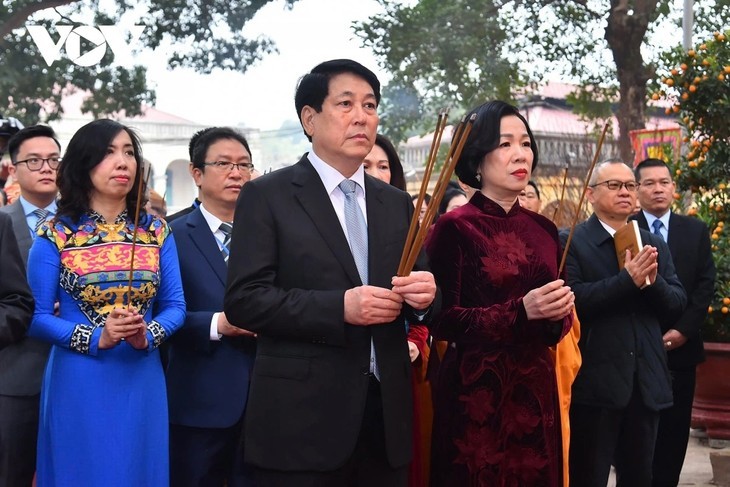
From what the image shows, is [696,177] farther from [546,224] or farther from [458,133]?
[458,133]

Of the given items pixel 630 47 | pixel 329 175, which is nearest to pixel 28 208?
pixel 329 175

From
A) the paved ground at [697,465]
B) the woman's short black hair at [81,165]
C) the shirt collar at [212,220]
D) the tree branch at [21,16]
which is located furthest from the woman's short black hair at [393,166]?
→ the tree branch at [21,16]

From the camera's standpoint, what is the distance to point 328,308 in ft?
8.55

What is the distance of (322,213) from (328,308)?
1.00 feet

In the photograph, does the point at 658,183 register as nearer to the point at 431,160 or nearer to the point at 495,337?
the point at 495,337

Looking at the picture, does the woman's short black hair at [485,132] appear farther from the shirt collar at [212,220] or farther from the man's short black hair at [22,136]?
the man's short black hair at [22,136]

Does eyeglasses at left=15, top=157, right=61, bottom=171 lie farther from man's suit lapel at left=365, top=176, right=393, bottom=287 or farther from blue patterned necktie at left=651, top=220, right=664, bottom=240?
blue patterned necktie at left=651, top=220, right=664, bottom=240

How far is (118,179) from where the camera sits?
354cm

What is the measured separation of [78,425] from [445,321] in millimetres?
1270

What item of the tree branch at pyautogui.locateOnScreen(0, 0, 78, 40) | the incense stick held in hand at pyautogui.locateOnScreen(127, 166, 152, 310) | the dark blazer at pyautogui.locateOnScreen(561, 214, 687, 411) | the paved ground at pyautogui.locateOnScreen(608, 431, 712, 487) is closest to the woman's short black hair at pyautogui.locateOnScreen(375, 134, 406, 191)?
the dark blazer at pyautogui.locateOnScreen(561, 214, 687, 411)

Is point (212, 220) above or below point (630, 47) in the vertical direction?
below

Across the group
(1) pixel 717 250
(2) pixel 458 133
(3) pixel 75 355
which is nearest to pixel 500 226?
(2) pixel 458 133

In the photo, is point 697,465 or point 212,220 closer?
point 212,220

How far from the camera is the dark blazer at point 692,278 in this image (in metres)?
5.13
